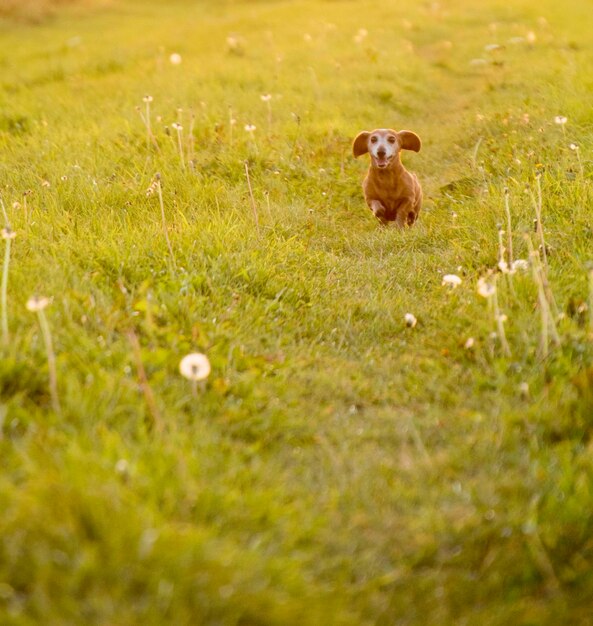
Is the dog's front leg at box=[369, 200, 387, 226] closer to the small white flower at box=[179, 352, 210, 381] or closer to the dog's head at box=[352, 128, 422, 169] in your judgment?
the dog's head at box=[352, 128, 422, 169]

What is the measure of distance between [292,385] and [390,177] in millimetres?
2713

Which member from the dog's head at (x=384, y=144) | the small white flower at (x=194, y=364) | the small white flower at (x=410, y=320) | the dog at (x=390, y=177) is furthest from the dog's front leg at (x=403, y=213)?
the small white flower at (x=194, y=364)

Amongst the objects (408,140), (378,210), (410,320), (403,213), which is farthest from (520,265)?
(408,140)

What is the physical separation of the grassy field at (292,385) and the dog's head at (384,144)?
1.75 ft

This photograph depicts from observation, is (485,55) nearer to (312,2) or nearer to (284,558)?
(312,2)

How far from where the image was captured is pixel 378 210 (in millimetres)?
5418

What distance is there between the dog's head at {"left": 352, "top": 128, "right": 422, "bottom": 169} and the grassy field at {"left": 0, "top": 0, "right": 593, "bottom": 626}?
53 cm

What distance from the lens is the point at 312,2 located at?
1795 cm

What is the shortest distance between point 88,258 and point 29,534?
223cm

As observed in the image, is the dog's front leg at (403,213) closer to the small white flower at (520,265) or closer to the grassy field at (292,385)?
the grassy field at (292,385)

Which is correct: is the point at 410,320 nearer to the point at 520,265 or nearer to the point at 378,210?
the point at 520,265

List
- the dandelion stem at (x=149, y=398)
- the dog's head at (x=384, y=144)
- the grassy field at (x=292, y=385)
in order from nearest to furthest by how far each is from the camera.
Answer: the grassy field at (x=292, y=385), the dandelion stem at (x=149, y=398), the dog's head at (x=384, y=144)

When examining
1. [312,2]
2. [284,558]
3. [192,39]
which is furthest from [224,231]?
[312,2]

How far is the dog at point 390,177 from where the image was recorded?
525cm
